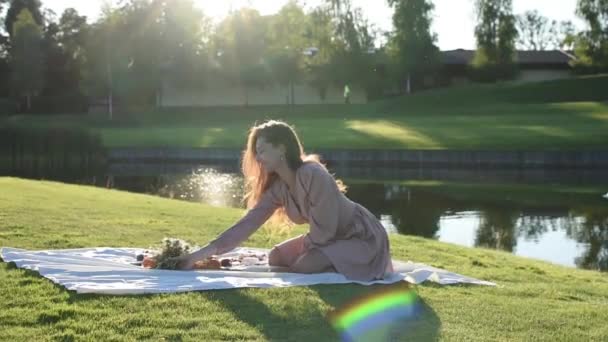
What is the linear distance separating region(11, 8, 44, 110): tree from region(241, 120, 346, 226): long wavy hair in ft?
198

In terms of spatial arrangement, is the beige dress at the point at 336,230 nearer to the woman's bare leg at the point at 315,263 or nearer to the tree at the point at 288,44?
the woman's bare leg at the point at 315,263

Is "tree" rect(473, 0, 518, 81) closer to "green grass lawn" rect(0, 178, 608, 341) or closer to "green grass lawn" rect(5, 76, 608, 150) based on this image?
"green grass lawn" rect(5, 76, 608, 150)

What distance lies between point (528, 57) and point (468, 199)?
5076 cm

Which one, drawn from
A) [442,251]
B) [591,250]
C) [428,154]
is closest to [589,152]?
[428,154]

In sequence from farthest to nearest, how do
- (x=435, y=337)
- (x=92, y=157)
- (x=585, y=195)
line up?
(x=92, y=157)
(x=585, y=195)
(x=435, y=337)

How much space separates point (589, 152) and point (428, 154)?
20.9 ft

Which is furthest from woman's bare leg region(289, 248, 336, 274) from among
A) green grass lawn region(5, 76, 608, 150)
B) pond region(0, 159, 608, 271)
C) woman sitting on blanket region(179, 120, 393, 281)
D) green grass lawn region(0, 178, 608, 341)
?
green grass lawn region(5, 76, 608, 150)

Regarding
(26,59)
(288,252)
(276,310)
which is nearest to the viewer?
(276,310)

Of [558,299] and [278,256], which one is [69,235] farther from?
[558,299]

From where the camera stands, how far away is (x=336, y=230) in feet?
23.9

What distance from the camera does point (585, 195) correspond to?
2339 cm

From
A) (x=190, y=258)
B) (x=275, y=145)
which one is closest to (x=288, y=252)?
(x=190, y=258)

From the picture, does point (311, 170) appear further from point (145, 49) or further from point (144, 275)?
point (145, 49)

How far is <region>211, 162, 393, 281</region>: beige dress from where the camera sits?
7.15 m
